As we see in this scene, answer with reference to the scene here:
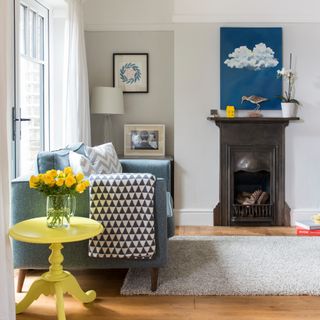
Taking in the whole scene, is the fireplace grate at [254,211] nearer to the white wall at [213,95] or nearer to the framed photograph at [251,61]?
the white wall at [213,95]

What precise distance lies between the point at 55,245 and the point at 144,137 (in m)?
2.70

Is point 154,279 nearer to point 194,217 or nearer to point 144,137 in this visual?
point 194,217

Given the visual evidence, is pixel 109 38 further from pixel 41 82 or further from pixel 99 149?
pixel 99 149

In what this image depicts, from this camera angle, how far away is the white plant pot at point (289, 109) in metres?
5.12

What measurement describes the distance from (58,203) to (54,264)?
14.4 inches

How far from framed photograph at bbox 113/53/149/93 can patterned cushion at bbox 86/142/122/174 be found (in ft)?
4.73

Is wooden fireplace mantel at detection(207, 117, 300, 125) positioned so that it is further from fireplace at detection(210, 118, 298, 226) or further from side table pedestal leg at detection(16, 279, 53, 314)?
side table pedestal leg at detection(16, 279, 53, 314)

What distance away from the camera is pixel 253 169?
528cm

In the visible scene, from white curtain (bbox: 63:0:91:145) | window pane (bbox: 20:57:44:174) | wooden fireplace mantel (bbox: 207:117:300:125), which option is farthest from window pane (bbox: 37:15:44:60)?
wooden fireplace mantel (bbox: 207:117:300:125)

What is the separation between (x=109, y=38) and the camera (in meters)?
5.51

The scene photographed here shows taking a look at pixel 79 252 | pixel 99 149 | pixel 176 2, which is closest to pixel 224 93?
pixel 176 2

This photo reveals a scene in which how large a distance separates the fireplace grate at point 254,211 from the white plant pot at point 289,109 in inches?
36.6

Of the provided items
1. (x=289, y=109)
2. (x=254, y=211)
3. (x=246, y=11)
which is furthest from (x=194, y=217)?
(x=246, y=11)

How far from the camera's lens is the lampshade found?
204 inches
